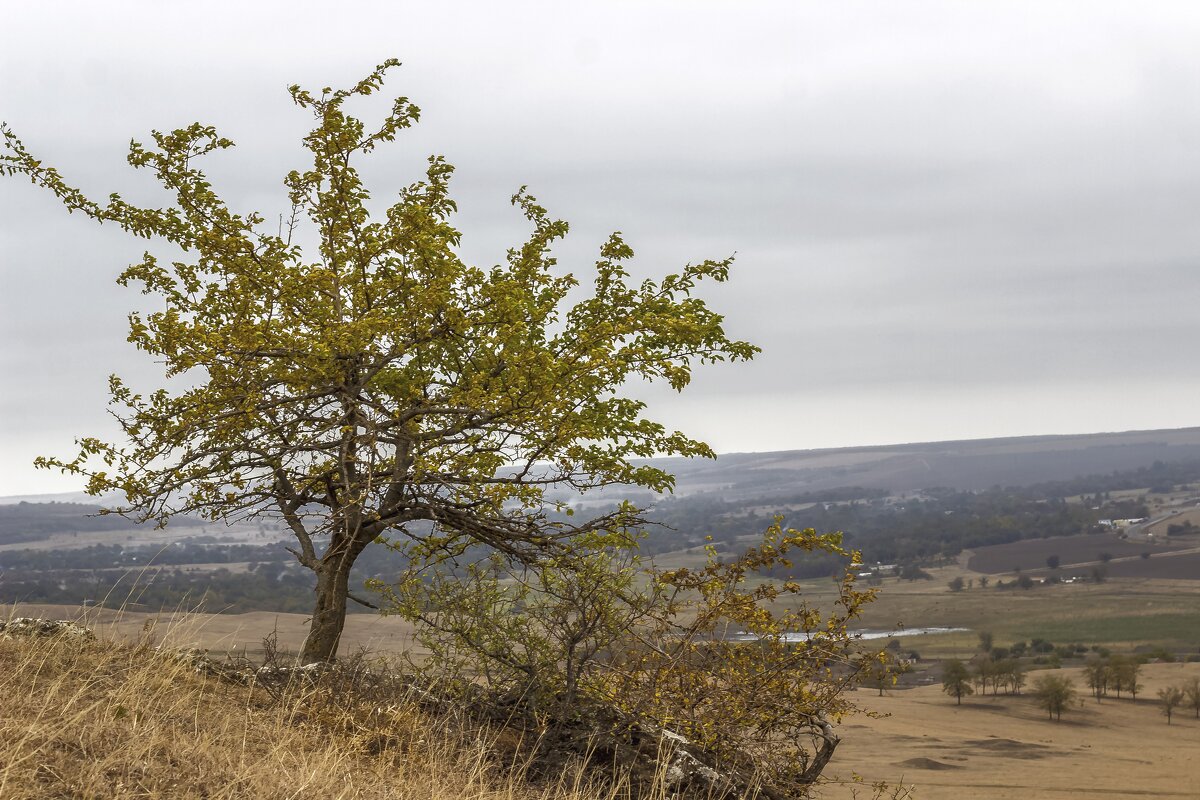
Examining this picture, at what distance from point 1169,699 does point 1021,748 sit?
26.7 metres

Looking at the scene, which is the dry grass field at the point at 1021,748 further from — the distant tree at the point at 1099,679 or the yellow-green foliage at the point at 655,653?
the yellow-green foliage at the point at 655,653

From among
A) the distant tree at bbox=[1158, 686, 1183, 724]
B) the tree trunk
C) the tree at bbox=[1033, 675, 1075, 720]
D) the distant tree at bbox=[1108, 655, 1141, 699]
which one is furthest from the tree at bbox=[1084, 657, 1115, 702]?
the tree trunk

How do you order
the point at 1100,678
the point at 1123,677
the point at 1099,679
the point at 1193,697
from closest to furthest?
1. the point at 1193,697
2. the point at 1123,677
3. the point at 1100,678
4. the point at 1099,679

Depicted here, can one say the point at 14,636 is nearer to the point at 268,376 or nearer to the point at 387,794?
the point at 268,376

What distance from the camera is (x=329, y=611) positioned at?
1283 centimetres

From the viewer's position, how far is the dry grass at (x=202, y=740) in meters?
6.67

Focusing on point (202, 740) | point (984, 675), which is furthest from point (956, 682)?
point (202, 740)

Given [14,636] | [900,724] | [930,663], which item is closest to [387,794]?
[14,636]

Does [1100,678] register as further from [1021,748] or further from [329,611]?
[329,611]

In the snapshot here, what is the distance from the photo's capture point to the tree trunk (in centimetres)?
1269

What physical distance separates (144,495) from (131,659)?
193 centimetres

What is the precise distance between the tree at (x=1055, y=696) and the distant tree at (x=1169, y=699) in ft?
25.9

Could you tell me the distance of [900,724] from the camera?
A: 97188mm

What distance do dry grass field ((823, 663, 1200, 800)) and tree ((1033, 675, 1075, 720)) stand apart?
A: 819 mm
